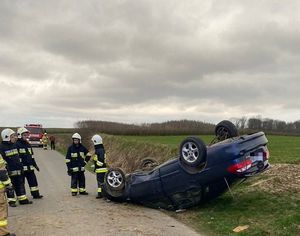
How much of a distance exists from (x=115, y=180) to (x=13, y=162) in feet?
8.58

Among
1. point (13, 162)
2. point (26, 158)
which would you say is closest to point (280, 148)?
point (26, 158)

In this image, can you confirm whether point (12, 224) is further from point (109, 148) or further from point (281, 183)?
point (109, 148)

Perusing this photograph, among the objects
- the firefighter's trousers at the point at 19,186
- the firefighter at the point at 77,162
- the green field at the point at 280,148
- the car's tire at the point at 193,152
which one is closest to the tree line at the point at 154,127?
the green field at the point at 280,148

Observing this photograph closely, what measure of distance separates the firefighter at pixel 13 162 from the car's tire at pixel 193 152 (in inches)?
169

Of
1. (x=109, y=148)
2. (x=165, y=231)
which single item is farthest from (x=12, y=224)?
(x=109, y=148)

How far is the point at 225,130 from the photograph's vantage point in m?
9.89

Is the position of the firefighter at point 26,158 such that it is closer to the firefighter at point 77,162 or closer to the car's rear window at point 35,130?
the firefighter at point 77,162

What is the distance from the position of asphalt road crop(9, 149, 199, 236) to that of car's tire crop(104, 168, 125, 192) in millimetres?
408

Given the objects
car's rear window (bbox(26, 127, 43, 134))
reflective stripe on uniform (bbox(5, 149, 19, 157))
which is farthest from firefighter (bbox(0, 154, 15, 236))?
car's rear window (bbox(26, 127, 43, 134))

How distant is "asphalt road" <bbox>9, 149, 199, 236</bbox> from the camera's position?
768cm

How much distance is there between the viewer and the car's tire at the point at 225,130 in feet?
32.0

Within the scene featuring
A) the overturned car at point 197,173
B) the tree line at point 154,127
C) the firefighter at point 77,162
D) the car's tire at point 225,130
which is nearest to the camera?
the overturned car at point 197,173

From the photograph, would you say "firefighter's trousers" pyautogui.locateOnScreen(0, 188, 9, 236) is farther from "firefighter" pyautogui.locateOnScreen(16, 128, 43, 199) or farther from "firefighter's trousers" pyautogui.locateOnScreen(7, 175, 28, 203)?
"firefighter" pyautogui.locateOnScreen(16, 128, 43, 199)

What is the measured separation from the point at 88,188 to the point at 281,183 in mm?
6015
